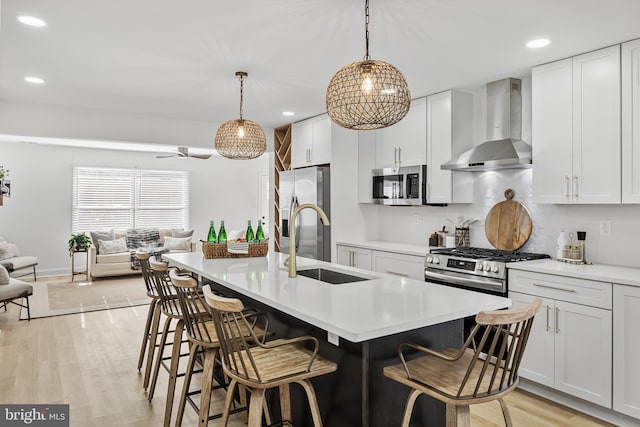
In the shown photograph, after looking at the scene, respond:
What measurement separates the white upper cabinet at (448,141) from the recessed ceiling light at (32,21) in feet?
10.6

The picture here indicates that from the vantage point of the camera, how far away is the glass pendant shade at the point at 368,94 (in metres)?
2.09

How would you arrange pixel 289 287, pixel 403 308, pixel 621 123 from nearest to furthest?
1. pixel 403 308
2. pixel 289 287
3. pixel 621 123

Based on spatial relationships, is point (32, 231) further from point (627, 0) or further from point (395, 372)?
point (627, 0)

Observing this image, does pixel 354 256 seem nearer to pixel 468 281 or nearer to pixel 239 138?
pixel 468 281

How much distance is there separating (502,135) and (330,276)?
6.59ft

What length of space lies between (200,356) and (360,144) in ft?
9.83

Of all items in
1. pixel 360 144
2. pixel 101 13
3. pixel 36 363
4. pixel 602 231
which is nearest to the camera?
pixel 101 13

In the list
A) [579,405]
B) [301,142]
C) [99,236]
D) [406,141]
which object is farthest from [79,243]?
[579,405]

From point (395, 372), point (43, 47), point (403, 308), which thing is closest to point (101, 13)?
point (43, 47)

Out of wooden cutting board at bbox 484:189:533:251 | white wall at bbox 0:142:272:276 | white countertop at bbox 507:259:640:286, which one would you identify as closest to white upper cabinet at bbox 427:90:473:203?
wooden cutting board at bbox 484:189:533:251

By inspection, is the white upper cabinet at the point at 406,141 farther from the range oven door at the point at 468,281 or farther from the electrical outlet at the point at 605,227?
the electrical outlet at the point at 605,227

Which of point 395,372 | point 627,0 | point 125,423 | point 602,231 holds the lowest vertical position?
point 125,423

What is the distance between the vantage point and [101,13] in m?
2.55

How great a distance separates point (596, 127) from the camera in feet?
10.0
